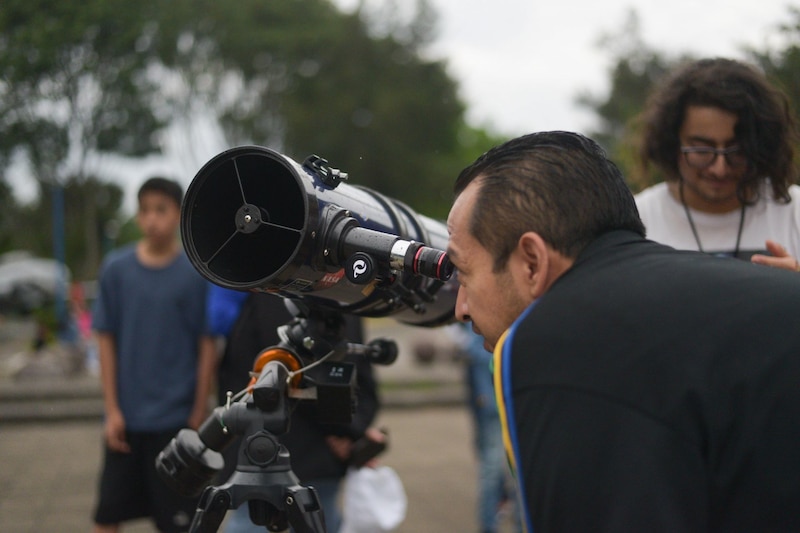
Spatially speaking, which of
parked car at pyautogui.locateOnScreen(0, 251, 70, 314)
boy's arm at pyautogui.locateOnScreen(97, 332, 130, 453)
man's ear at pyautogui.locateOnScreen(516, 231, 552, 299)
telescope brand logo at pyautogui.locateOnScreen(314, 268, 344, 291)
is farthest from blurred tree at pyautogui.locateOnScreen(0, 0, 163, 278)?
parked car at pyautogui.locateOnScreen(0, 251, 70, 314)

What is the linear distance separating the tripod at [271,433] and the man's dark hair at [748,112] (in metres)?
1.29

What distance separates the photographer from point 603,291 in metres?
1.22

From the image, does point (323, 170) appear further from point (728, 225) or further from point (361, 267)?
point (728, 225)

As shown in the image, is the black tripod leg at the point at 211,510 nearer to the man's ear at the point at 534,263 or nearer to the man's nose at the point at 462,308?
the man's nose at the point at 462,308

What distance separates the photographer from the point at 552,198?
1.35 meters

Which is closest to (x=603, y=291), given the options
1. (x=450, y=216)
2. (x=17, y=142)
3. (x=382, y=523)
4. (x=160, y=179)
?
(x=450, y=216)

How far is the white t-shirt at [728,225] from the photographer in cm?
254

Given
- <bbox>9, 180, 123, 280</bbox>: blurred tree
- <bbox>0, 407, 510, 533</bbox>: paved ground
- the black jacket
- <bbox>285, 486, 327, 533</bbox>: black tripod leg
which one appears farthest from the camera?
<bbox>9, 180, 123, 280</bbox>: blurred tree

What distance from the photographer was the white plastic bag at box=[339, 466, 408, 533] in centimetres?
338

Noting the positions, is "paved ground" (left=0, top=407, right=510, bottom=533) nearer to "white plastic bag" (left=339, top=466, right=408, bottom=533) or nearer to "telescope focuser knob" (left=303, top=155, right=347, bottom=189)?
"white plastic bag" (left=339, top=466, right=408, bottom=533)

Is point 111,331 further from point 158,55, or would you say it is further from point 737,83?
point 158,55

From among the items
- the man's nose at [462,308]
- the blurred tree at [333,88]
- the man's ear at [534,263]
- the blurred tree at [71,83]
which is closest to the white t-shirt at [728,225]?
the man's nose at [462,308]

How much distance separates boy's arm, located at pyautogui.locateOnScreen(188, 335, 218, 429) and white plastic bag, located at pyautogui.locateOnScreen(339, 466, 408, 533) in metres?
0.82

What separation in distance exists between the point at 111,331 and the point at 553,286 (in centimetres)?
305
